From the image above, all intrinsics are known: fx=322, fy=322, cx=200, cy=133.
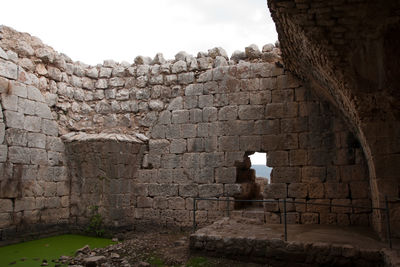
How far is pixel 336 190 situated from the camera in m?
5.93


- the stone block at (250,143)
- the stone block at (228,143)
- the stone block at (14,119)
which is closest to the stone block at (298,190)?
the stone block at (250,143)

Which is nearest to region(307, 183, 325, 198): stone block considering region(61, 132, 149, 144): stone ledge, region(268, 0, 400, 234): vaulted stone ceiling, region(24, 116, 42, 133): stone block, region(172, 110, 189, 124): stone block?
region(268, 0, 400, 234): vaulted stone ceiling

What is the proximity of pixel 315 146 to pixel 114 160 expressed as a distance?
4.16 metres

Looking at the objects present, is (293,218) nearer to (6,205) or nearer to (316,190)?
(316,190)

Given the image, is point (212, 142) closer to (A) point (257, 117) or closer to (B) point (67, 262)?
(A) point (257, 117)

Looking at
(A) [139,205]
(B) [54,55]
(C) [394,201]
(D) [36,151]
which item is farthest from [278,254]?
(B) [54,55]

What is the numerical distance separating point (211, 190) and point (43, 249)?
331cm

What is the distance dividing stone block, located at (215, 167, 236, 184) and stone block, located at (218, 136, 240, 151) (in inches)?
16.4

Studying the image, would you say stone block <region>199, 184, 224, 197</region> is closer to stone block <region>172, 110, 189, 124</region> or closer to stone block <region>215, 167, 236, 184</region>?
stone block <region>215, 167, 236, 184</region>

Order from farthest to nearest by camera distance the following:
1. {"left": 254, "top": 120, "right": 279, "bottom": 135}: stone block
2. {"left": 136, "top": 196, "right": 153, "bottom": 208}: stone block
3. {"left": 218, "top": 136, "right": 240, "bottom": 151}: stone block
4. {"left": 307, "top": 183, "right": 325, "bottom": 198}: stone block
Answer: {"left": 136, "top": 196, "right": 153, "bottom": 208}: stone block < {"left": 218, "top": 136, "right": 240, "bottom": 151}: stone block < {"left": 254, "top": 120, "right": 279, "bottom": 135}: stone block < {"left": 307, "top": 183, "right": 325, "bottom": 198}: stone block

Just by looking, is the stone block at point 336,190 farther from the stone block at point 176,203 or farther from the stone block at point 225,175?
the stone block at point 176,203

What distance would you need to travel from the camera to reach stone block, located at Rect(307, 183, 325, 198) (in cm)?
600

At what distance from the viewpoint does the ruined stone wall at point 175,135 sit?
6109mm

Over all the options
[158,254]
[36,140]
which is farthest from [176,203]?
[36,140]
